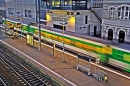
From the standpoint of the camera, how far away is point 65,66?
64.2 ft

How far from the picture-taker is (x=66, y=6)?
37281 mm

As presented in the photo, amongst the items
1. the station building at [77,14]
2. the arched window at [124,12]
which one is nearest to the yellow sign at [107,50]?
the arched window at [124,12]

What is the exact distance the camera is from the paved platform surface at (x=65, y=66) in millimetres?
15772

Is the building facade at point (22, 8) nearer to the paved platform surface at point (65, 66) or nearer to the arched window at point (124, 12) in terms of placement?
the paved platform surface at point (65, 66)

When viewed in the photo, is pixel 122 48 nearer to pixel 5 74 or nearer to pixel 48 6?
pixel 5 74

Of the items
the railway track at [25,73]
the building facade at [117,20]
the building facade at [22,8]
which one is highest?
the building facade at [22,8]

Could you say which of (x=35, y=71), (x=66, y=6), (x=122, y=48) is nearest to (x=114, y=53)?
(x=122, y=48)

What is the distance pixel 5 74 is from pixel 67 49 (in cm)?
972

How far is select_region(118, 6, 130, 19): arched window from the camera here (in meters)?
28.6

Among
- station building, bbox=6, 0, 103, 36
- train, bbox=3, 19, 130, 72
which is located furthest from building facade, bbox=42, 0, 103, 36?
train, bbox=3, 19, 130, 72

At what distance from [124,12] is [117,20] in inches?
75.7

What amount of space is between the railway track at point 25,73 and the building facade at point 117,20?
16454mm

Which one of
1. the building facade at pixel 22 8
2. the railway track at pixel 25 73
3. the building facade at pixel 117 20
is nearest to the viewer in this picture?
the railway track at pixel 25 73

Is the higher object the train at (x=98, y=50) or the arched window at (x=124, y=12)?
the arched window at (x=124, y=12)
